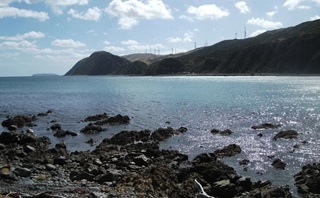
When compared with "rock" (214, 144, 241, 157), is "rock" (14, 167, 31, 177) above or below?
above

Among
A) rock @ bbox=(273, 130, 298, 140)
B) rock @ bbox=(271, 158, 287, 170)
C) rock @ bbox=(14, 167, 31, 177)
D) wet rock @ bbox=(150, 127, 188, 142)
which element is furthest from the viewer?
wet rock @ bbox=(150, 127, 188, 142)

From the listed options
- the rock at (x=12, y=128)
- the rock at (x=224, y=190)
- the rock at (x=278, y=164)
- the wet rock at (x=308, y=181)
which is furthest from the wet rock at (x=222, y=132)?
the rock at (x=12, y=128)

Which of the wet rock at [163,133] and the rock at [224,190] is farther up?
the rock at [224,190]

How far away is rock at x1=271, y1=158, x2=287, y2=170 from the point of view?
89.6ft

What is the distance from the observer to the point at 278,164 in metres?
27.6

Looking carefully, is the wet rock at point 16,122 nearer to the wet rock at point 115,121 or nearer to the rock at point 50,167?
the wet rock at point 115,121

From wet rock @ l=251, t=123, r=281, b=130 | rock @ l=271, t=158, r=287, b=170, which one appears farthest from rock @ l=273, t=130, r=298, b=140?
rock @ l=271, t=158, r=287, b=170

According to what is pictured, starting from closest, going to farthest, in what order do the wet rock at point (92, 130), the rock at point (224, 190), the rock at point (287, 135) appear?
the rock at point (224, 190) → the rock at point (287, 135) → the wet rock at point (92, 130)

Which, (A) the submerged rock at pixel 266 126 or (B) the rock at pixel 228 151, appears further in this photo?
(A) the submerged rock at pixel 266 126

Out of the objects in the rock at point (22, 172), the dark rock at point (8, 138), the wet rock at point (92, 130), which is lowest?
the wet rock at point (92, 130)

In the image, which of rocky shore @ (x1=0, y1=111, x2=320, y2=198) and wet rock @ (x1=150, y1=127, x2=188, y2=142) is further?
wet rock @ (x1=150, y1=127, x2=188, y2=142)

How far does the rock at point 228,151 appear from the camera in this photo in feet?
104

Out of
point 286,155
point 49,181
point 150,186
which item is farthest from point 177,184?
point 286,155

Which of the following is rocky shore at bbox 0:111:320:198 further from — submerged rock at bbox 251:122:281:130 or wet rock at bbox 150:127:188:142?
submerged rock at bbox 251:122:281:130
